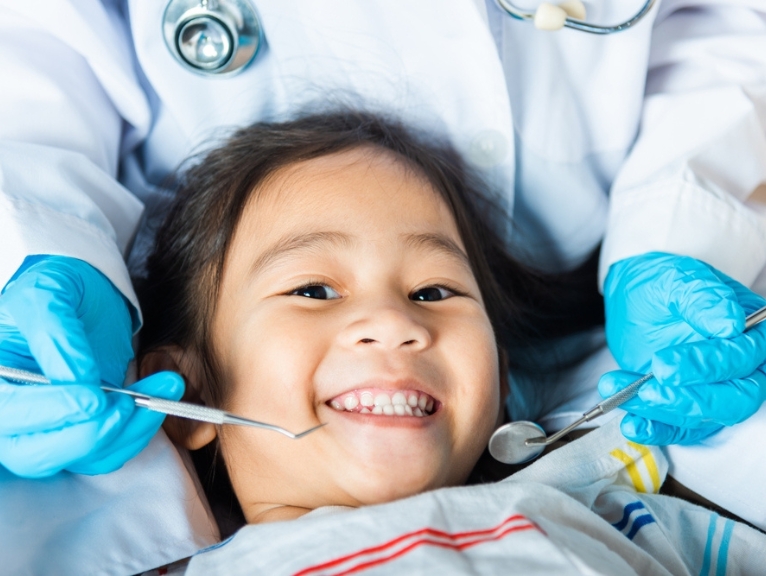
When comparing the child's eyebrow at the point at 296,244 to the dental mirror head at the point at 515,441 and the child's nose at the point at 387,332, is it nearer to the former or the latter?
the child's nose at the point at 387,332

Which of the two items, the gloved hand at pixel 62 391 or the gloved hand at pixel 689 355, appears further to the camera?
the gloved hand at pixel 689 355

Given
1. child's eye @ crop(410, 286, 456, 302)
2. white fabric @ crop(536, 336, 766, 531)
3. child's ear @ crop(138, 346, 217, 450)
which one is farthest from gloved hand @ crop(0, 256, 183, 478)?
white fabric @ crop(536, 336, 766, 531)

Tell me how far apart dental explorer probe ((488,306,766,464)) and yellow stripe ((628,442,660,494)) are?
0.16 metres

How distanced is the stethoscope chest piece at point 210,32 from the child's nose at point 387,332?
1.71ft

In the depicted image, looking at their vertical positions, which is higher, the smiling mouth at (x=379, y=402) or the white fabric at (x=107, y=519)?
the smiling mouth at (x=379, y=402)

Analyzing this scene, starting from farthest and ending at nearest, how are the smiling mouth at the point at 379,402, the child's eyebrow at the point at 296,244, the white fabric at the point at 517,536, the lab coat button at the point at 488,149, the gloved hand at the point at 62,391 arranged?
the lab coat button at the point at 488,149 → the child's eyebrow at the point at 296,244 → the smiling mouth at the point at 379,402 → the gloved hand at the point at 62,391 → the white fabric at the point at 517,536

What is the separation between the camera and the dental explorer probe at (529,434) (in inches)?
39.9

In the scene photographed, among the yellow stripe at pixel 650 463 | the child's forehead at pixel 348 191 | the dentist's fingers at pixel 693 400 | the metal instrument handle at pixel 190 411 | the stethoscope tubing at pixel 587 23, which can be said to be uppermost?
A: the stethoscope tubing at pixel 587 23

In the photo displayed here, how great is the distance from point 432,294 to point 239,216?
32cm

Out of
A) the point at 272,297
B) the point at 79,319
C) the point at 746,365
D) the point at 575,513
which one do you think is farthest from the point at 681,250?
the point at 79,319

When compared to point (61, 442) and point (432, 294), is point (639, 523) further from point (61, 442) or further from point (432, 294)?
point (61, 442)

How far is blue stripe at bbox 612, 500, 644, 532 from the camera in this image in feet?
3.49

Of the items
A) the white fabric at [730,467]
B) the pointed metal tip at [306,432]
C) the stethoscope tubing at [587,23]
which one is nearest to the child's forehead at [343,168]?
the stethoscope tubing at [587,23]

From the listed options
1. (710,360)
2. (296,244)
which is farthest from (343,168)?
(710,360)
